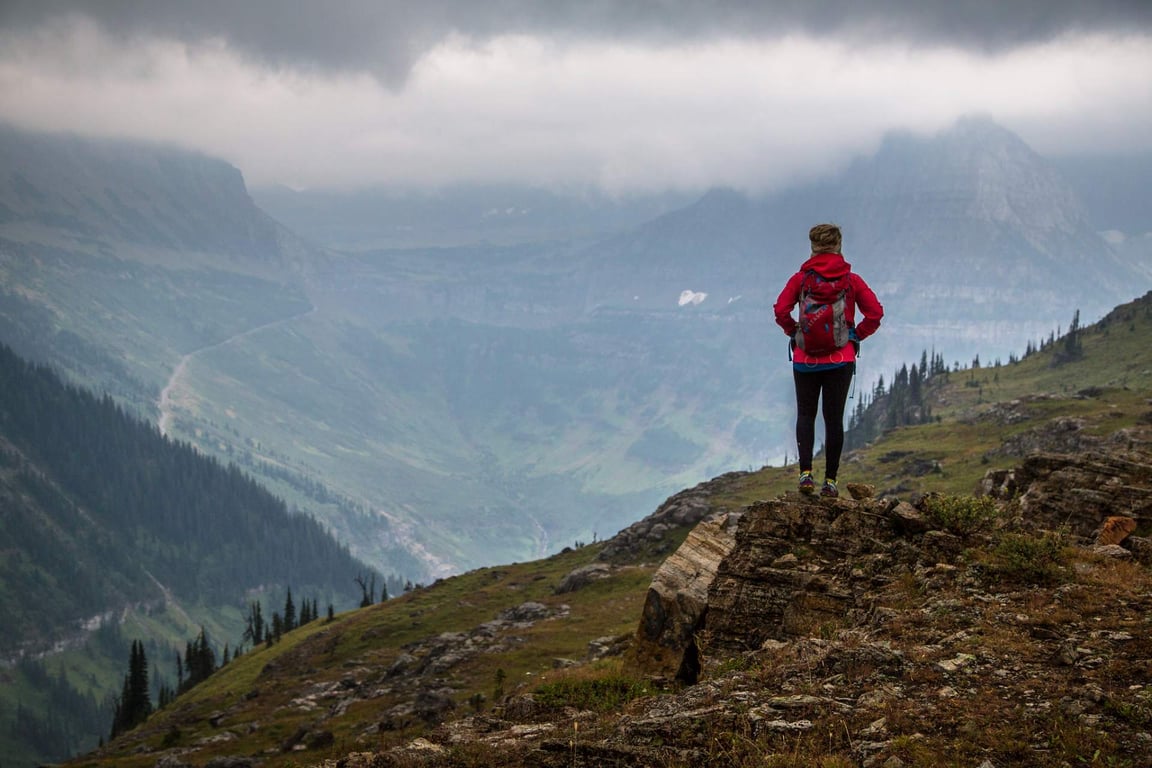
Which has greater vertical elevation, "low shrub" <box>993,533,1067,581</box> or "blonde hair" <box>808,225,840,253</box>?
"blonde hair" <box>808,225,840,253</box>

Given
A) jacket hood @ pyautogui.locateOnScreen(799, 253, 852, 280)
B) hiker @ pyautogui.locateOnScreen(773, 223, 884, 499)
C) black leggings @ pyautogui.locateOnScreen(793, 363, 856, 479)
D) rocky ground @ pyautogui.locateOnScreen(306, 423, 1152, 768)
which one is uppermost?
jacket hood @ pyautogui.locateOnScreen(799, 253, 852, 280)

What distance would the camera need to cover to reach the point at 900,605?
1894 centimetres

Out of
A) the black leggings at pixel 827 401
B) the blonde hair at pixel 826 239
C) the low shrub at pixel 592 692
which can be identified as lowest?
the low shrub at pixel 592 692

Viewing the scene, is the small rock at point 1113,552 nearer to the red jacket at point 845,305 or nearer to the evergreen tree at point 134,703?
the red jacket at point 845,305

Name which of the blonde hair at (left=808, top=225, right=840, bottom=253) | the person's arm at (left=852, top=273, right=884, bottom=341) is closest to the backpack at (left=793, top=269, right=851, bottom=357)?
the person's arm at (left=852, top=273, right=884, bottom=341)

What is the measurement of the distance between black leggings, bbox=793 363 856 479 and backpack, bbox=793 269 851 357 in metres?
0.75

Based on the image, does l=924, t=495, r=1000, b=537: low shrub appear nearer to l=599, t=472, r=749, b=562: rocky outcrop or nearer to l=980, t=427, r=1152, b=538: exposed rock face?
l=980, t=427, r=1152, b=538: exposed rock face

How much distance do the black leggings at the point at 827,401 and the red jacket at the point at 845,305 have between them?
310 mm

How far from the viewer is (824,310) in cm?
2147

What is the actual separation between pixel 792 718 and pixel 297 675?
118892mm

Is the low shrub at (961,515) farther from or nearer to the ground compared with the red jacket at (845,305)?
nearer to the ground

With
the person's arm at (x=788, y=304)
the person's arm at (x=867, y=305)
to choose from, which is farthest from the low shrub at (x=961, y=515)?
the person's arm at (x=788, y=304)

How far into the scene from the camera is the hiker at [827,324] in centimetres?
2153

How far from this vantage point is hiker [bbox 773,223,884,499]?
21.5 meters
